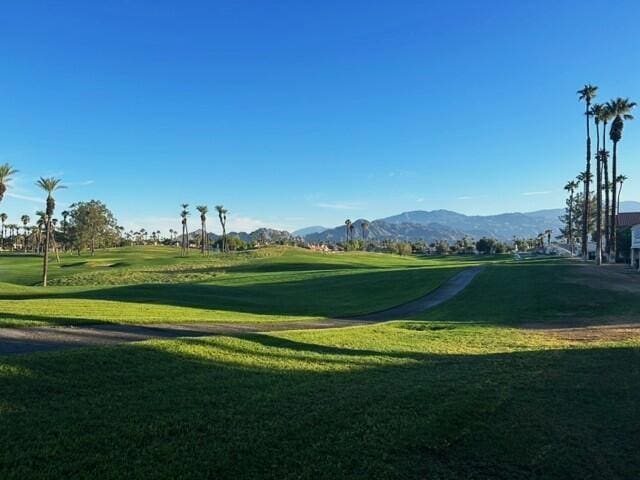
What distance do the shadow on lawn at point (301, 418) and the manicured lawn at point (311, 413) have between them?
23mm

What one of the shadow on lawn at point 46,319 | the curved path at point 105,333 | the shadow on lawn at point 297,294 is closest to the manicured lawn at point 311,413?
the curved path at point 105,333

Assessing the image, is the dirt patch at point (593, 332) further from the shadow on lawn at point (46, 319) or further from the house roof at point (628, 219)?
the house roof at point (628, 219)

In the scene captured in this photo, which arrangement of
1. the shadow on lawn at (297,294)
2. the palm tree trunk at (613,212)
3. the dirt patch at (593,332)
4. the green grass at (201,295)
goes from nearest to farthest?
the dirt patch at (593,332), the green grass at (201,295), the shadow on lawn at (297,294), the palm tree trunk at (613,212)

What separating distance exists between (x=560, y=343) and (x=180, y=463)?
42.5 feet

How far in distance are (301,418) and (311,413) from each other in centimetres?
26

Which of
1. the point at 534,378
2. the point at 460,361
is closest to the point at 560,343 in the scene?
the point at 460,361

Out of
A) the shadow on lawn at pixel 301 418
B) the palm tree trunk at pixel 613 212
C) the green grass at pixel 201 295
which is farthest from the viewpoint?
the palm tree trunk at pixel 613 212

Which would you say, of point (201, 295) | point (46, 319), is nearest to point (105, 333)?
point (46, 319)

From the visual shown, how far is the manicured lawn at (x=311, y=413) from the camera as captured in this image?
5.25 metres

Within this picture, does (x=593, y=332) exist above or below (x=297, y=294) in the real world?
above

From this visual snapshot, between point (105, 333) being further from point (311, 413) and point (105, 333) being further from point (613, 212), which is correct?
point (613, 212)

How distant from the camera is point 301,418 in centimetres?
661

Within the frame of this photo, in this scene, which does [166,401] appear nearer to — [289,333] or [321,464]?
[321,464]

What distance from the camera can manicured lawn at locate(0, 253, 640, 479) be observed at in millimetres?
5250
